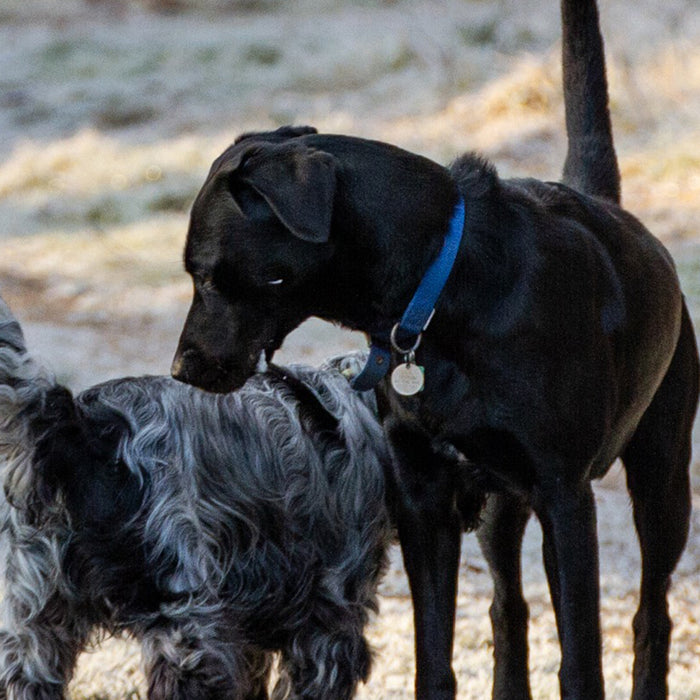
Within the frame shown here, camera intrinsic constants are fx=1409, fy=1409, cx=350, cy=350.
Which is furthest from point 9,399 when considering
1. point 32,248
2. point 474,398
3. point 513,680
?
point 32,248

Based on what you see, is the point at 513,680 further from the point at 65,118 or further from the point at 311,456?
the point at 65,118

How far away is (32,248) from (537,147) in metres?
4.57

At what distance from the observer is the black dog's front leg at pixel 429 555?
11.9ft

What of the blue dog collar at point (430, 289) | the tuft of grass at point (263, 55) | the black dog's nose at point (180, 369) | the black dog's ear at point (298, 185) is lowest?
the tuft of grass at point (263, 55)

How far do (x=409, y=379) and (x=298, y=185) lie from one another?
1.85 feet

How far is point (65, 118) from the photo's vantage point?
18297 mm

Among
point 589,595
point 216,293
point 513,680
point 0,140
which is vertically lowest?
point 0,140

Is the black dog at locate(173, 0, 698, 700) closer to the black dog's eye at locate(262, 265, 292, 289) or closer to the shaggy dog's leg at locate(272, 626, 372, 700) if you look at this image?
the black dog's eye at locate(262, 265, 292, 289)

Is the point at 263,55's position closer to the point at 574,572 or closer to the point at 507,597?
the point at 507,597

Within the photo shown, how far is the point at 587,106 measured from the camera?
442cm

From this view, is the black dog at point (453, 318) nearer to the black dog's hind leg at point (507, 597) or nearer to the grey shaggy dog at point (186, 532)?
the grey shaggy dog at point (186, 532)

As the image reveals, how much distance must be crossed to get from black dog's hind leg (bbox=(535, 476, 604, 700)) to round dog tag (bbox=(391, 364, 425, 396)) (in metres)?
0.37

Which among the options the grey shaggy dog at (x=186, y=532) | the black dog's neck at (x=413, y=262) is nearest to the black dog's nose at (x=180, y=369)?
the grey shaggy dog at (x=186, y=532)

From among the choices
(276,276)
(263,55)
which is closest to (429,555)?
(276,276)
